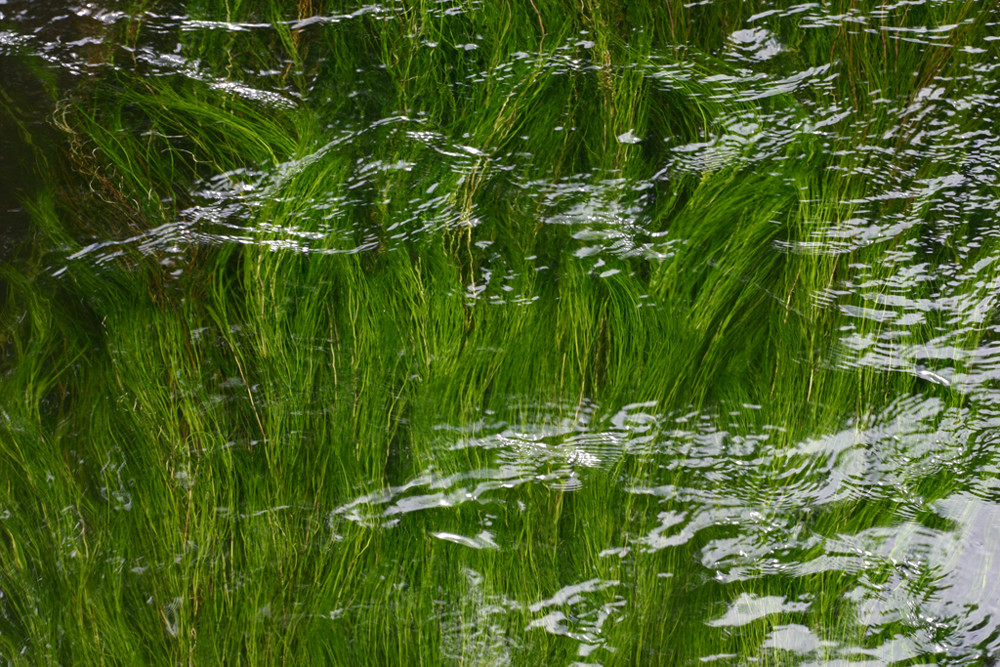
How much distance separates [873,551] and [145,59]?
1.76m

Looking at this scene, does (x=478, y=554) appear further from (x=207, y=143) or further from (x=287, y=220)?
(x=207, y=143)

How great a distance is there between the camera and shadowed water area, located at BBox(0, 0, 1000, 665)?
1.25 m

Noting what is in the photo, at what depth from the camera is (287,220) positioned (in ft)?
4.38

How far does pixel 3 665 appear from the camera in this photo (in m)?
1.27

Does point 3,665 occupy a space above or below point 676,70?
below

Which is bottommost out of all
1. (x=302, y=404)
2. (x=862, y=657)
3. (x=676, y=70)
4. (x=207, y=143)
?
(x=862, y=657)

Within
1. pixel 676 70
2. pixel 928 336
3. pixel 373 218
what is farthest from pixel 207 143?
pixel 928 336

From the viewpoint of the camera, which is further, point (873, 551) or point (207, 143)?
point (207, 143)

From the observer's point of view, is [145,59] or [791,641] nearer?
[791,641]

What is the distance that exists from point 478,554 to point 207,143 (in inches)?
39.3

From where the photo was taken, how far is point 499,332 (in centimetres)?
131

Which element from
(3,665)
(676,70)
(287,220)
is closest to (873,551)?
(676,70)

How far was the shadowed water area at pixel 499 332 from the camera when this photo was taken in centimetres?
125

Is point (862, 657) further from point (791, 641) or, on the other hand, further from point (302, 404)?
point (302, 404)
